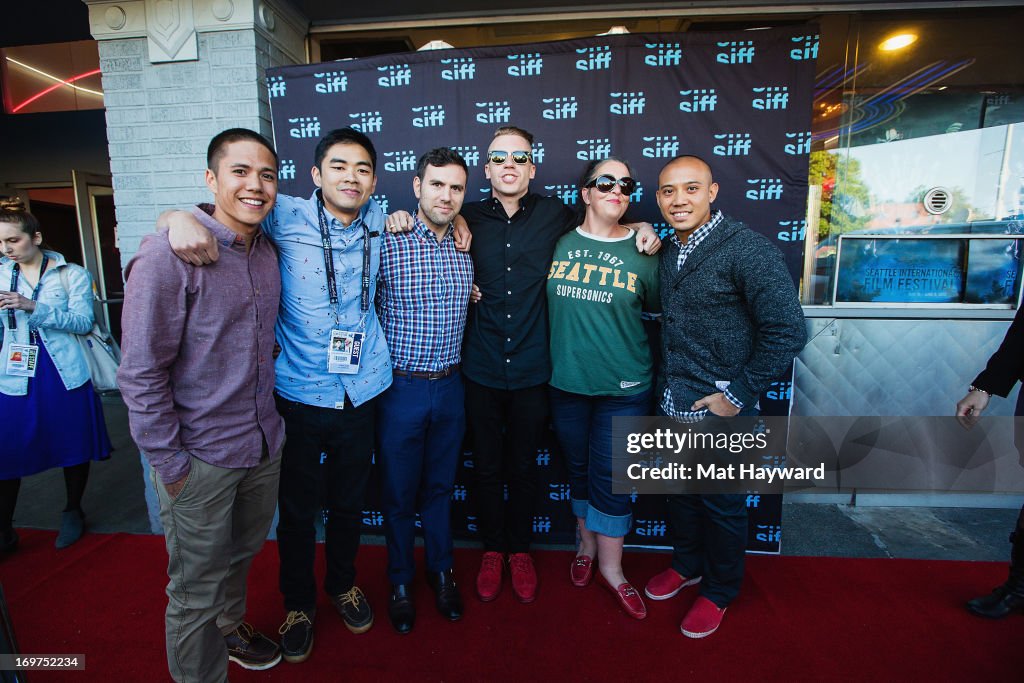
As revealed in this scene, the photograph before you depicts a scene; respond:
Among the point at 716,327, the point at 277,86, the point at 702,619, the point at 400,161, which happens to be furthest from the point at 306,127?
the point at 702,619

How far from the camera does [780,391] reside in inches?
113

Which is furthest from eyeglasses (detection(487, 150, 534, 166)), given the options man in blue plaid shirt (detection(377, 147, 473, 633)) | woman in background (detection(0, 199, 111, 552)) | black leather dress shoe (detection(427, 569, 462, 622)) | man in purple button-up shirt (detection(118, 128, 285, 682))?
woman in background (detection(0, 199, 111, 552))

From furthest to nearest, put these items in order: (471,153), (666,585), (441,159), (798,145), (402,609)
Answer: (471,153)
(798,145)
(666,585)
(402,609)
(441,159)

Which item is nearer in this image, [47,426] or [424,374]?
[424,374]

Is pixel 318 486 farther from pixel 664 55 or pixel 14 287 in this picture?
pixel 664 55

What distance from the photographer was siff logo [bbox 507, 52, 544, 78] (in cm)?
275

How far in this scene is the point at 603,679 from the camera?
204 cm

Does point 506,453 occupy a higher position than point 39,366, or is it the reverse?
point 39,366

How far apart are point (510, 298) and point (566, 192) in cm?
87

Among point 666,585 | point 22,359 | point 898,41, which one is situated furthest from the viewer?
point 898,41

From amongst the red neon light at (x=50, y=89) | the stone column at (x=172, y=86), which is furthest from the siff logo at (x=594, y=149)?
the red neon light at (x=50, y=89)

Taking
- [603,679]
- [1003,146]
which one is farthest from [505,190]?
[1003,146]

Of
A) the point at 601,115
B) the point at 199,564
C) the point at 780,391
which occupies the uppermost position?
the point at 601,115

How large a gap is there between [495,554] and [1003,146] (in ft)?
14.2
